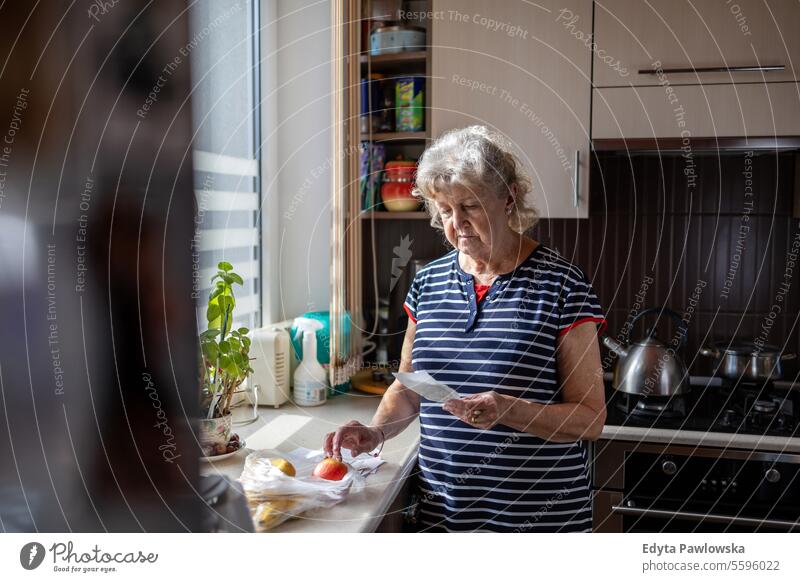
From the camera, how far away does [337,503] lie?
35.4 inches

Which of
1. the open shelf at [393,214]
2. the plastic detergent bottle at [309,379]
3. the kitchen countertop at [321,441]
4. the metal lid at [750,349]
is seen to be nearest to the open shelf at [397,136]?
the open shelf at [393,214]

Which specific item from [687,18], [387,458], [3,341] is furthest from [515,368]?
[687,18]

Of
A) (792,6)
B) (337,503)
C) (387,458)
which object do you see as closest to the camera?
(337,503)

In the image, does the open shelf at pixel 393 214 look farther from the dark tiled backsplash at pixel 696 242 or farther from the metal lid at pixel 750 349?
the metal lid at pixel 750 349

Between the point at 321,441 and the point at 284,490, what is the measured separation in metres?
0.31

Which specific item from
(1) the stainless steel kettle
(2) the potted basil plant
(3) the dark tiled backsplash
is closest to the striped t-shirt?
(2) the potted basil plant

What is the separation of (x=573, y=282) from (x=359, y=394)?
0.67 meters

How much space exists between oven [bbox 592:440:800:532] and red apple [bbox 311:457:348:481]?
1.91ft

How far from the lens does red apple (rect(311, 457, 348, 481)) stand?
935 millimetres

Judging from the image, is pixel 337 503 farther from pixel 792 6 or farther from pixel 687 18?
pixel 792 6

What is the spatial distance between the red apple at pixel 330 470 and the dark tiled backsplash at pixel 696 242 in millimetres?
919

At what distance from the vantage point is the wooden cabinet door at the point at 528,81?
142 centimetres

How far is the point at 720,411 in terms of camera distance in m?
1.41

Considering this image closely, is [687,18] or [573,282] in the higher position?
[687,18]
